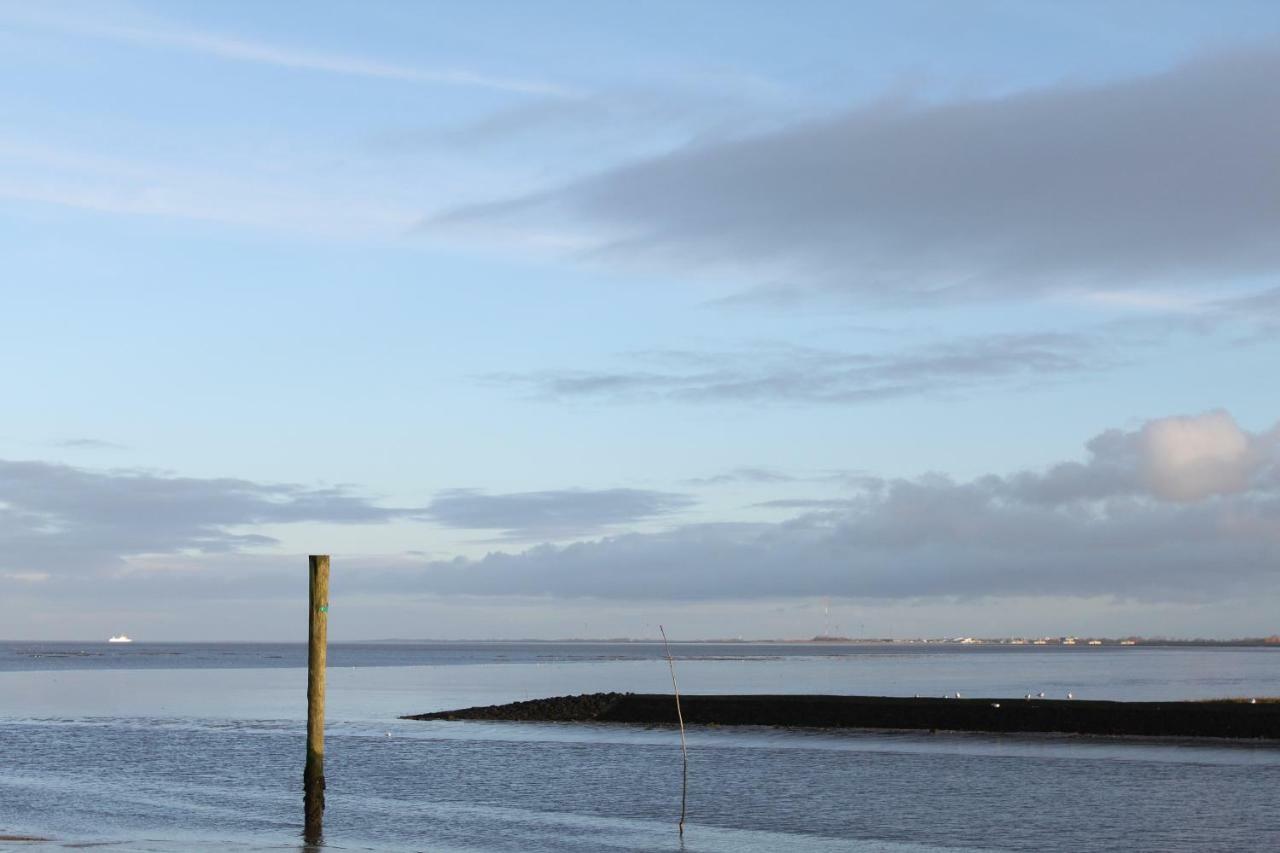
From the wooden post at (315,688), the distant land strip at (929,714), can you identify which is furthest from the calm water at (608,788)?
the distant land strip at (929,714)

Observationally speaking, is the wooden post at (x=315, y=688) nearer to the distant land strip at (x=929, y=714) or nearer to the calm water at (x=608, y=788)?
the calm water at (x=608, y=788)

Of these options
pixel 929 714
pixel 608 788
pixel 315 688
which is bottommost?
pixel 608 788

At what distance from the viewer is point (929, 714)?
195ft

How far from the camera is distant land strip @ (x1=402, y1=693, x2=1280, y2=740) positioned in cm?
5216

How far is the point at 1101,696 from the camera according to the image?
276ft

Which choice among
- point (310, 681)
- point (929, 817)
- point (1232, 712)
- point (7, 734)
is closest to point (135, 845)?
point (310, 681)

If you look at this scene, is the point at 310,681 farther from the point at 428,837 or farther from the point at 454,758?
the point at 454,758

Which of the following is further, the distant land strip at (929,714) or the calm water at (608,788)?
the distant land strip at (929,714)

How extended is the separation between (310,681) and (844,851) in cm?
1204

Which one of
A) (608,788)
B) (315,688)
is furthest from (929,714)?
(315,688)

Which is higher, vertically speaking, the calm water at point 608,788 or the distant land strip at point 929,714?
the distant land strip at point 929,714

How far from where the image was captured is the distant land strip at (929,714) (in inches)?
2053

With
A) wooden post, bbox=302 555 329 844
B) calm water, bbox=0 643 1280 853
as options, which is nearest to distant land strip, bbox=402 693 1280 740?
calm water, bbox=0 643 1280 853

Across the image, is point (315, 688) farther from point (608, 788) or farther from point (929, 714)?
point (929, 714)
